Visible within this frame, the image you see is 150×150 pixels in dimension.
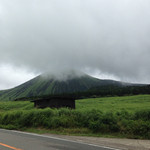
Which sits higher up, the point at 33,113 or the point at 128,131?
the point at 33,113

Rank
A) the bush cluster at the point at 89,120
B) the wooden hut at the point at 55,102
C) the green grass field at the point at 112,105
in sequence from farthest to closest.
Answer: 1. the green grass field at the point at 112,105
2. the wooden hut at the point at 55,102
3. the bush cluster at the point at 89,120

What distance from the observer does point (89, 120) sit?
12.8 m

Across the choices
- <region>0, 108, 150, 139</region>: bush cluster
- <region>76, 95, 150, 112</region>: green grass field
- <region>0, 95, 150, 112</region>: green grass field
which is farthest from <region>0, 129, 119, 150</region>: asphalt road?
<region>0, 95, 150, 112</region>: green grass field

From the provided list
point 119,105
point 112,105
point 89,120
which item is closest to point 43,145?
point 89,120

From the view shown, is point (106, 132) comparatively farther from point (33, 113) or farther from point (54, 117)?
point (33, 113)

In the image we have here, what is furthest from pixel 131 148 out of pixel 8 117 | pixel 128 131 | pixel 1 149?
pixel 8 117

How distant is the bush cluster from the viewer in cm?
1091

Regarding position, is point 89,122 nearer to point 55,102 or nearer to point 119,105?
point 55,102

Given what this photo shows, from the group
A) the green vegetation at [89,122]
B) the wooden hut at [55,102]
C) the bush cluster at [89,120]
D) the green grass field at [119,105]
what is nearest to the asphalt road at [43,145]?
the green vegetation at [89,122]

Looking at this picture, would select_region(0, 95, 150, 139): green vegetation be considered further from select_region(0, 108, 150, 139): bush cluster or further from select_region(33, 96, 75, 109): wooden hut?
select_region(33, 96, 75, 109): wooden hut

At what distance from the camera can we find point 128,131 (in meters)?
10.8

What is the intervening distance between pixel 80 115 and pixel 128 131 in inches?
180

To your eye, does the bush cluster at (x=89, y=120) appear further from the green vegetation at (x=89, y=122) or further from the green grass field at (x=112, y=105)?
the green grass field at (x=112, y=105)

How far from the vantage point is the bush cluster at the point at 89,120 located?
35.8ft
